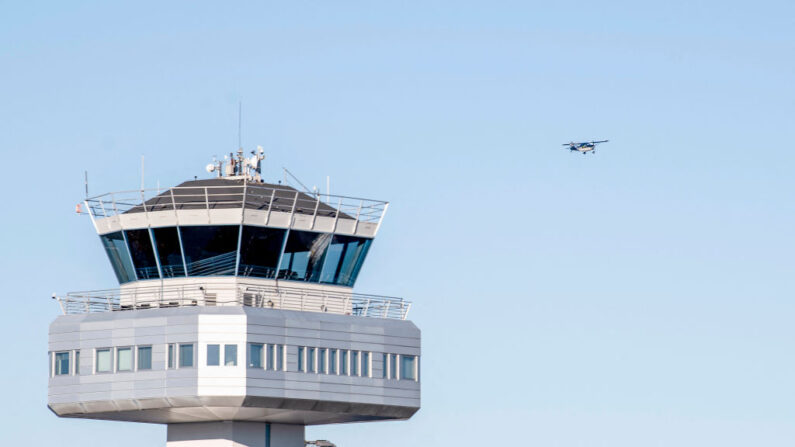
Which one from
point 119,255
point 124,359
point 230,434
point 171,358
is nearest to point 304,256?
point 171,358

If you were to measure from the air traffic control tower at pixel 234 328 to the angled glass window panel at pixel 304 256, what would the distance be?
0.23 ft

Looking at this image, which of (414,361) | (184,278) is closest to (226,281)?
(184,278)

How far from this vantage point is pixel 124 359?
120 meters

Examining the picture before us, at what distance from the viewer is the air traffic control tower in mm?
118500

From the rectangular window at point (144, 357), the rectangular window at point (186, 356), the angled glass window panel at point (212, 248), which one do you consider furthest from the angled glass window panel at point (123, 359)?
the angled glass window panel at point (212, 248)

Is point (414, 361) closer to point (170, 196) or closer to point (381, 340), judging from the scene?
point (381, 340)

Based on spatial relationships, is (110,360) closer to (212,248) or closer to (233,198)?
(212,248)

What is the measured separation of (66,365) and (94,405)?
267 centimetres

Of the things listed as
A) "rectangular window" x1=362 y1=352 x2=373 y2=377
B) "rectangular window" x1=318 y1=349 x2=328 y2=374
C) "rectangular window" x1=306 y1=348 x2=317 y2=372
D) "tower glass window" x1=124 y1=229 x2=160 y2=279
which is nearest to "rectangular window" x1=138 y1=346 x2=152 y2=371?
"tower glass window" x1=124 y1=229 x2=160 y2=279

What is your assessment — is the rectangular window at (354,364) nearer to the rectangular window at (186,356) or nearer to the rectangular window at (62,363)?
the rectangular window at (186,356)

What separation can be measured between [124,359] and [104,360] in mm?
1117

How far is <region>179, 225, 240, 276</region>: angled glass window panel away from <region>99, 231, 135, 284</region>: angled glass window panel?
Result: 3.65 metres

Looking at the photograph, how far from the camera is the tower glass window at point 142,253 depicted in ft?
402

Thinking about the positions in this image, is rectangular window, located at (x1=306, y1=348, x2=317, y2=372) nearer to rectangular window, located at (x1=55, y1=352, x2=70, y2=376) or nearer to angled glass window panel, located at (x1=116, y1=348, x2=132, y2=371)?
angled glass window panel, located at (x1=116, y1=348, x2=132, y2=371)
